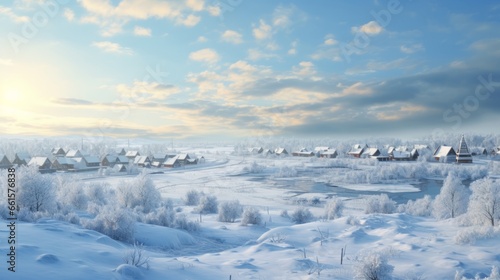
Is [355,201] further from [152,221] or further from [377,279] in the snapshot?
[377,279]

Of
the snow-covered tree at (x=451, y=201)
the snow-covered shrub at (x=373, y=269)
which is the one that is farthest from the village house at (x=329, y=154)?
the snow-covered shrub at (x=373, y=269)

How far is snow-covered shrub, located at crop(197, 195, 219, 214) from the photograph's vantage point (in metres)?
30.4

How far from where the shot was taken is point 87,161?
7369cm

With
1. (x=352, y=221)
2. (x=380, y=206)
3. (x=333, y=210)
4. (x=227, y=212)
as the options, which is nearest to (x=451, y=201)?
(x=380, y=206)

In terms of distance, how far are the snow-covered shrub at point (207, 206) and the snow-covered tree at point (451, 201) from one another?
19627mm

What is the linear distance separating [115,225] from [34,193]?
9.48 metres

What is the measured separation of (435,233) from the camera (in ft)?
56.7

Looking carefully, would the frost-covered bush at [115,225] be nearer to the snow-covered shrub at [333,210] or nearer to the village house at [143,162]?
the snow-covered shrub at [333,210]

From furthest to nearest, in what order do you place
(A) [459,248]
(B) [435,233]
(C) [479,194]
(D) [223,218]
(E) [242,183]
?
(E) [242,183] < (D) [223,218] < (C) [479,194] < (B) [435,233] < (A) [459,248]

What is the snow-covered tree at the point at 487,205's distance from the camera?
1766cm

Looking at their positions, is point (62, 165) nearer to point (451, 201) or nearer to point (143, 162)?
point (143, 162)

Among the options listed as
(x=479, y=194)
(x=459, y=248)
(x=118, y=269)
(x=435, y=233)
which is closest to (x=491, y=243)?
(x=459, y=248)

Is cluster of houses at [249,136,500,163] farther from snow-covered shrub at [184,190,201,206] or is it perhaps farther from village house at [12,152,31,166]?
village house at [12,152,31,166]

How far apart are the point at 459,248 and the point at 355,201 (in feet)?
81.5
